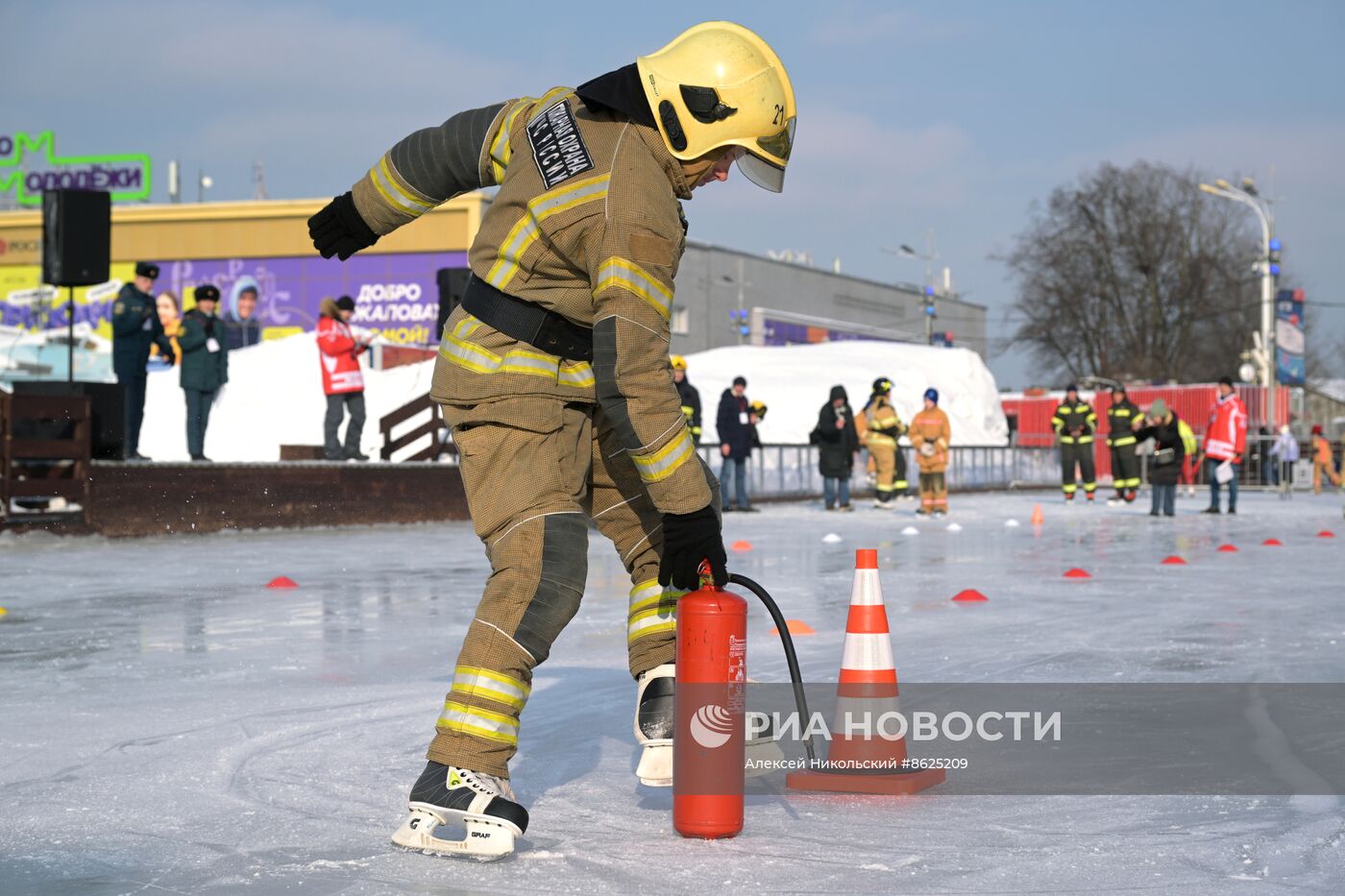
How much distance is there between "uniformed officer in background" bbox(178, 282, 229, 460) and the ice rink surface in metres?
3.36

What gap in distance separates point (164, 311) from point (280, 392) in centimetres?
2031

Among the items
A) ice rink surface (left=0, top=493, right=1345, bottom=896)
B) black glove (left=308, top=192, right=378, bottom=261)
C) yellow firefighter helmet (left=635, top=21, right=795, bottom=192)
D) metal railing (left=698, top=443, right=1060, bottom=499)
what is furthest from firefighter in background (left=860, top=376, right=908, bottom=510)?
yellow firefighter helmet (left=635, top=21, right=795, bottom=192)

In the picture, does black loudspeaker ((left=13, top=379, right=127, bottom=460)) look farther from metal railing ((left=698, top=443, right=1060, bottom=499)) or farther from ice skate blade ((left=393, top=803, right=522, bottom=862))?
ice skate blade ((left=393, top=803, right=522, bottom=862))

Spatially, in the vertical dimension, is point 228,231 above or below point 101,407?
above

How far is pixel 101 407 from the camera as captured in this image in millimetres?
13328

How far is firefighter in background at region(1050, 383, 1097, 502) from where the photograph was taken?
23.0m

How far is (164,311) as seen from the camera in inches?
1822

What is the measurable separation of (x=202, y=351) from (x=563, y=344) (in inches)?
468

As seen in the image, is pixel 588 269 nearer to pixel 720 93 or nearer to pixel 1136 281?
pixel 720 93

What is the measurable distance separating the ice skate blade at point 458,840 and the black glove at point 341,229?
132 cm

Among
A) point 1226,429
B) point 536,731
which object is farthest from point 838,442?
point 536,731

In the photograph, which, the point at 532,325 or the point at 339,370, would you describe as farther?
the point at 339,370

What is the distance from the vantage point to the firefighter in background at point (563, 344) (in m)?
3.13

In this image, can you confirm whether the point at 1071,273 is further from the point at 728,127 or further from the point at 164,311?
the point at 728,127
